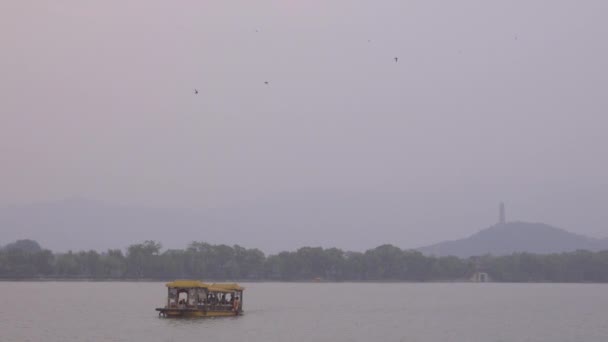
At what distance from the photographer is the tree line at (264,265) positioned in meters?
162

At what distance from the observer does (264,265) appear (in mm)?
180875

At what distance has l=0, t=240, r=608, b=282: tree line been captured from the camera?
162 metres
